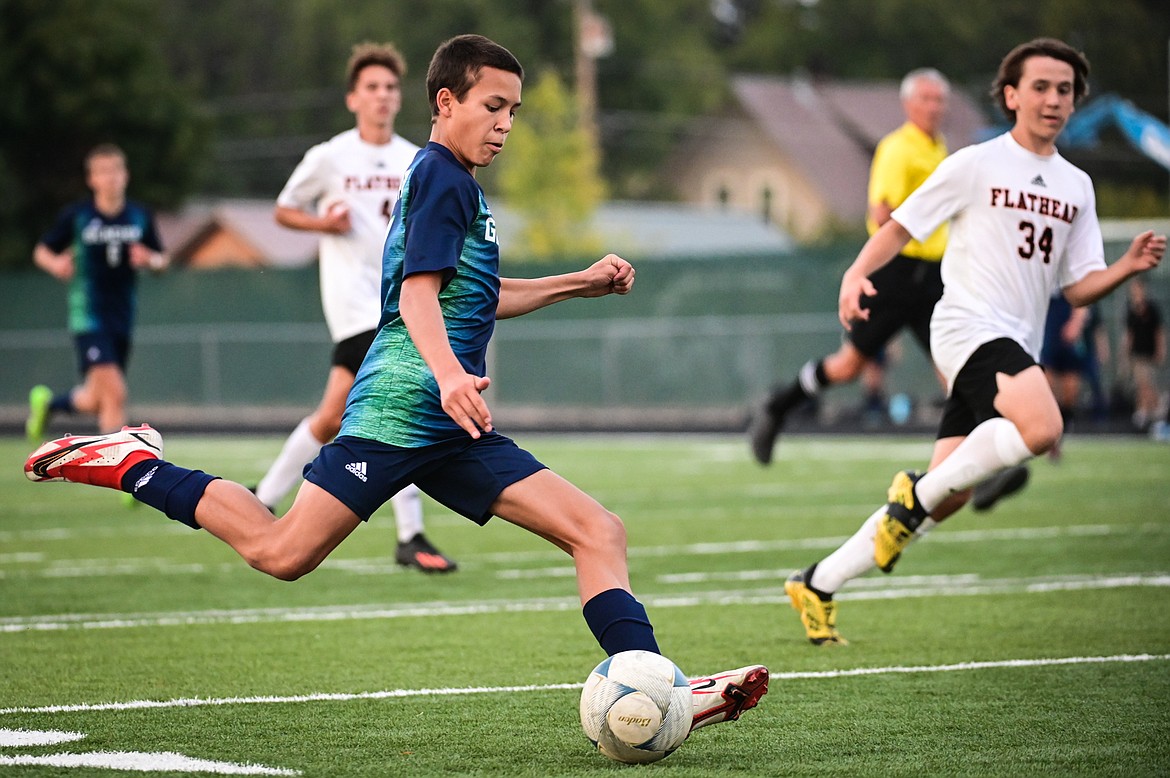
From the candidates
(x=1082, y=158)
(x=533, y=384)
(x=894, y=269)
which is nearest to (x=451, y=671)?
(x=894, y=269)

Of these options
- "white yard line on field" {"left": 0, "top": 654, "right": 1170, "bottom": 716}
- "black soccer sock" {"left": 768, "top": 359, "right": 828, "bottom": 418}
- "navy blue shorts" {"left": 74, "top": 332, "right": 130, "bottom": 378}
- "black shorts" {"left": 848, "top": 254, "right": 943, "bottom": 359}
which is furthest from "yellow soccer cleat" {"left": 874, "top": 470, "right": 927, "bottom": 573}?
"navy blue shorts" {"left": 74, "top": 332, "right": 130, "bottom": 378}

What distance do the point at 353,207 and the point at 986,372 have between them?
3.98m

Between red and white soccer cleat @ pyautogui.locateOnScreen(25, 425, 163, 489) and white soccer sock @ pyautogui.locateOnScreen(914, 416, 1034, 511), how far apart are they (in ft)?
9.72

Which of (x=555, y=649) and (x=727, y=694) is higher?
(x=727, y=694)

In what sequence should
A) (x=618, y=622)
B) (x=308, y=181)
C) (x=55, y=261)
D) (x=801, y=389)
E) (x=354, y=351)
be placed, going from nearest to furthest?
(x=618, y=622)
(x=354, y=351)
(x=308, y=181)
(x=801, y=389)
(x=55, y=261)

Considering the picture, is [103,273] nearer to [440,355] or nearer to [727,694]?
[440,355]

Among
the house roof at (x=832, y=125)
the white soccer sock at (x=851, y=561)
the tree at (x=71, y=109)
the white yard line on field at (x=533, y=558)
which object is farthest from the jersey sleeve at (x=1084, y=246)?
the house roof at (x=832, y=125)

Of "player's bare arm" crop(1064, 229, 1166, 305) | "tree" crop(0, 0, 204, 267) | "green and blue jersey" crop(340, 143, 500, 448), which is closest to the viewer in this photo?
"green and blue jersey" crop(340, 143, 500, 448)

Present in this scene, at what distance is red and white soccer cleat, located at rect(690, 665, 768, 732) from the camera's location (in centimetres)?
509

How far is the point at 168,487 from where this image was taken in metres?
5.48

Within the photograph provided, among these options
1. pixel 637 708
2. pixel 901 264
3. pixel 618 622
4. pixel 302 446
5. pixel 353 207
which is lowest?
pixel 302 446

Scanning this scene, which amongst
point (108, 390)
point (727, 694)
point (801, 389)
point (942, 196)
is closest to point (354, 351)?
point (942, 196)

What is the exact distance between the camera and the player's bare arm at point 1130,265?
7.11 meters

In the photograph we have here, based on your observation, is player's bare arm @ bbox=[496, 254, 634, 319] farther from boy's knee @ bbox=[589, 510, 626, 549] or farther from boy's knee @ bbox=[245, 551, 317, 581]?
boy's knee @ bbox=[245, 551, 317, 581]
